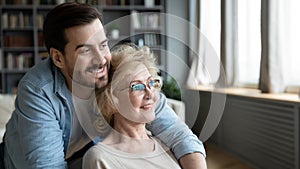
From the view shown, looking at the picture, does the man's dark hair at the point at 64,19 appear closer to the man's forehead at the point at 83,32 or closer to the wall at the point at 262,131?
the man's forehead at the point at 83,32

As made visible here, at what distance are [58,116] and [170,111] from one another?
12.8 inches

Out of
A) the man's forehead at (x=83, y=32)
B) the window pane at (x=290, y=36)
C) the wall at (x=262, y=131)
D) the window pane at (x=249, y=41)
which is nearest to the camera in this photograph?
the man's forehead at (x=83, y=32)

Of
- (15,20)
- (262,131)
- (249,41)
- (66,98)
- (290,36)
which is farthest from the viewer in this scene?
(15,20)

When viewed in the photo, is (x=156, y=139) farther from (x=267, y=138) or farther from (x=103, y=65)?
(x=267, y=138)

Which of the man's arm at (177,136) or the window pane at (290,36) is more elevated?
the window pane at (290,36)

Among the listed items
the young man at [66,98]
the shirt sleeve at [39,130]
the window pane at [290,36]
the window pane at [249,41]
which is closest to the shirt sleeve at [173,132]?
the young man at [66,98]

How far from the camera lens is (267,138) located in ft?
8.20

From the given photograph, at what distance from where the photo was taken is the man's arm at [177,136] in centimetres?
92

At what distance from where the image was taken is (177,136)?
964mm

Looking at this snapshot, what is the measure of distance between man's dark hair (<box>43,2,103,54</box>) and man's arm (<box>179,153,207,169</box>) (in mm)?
421

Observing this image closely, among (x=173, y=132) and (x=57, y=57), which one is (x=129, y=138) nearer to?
(x=173, y=132)

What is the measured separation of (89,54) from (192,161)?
1.28ft

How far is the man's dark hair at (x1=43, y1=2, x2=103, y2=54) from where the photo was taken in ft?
2.71

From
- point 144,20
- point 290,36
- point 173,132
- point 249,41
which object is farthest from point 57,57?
point 249,41
